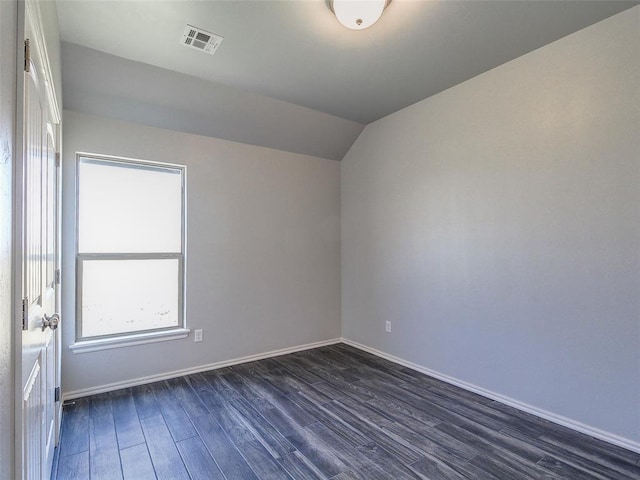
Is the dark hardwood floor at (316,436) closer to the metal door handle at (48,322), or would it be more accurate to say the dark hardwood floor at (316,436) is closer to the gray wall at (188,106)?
the metal door handle at (48,322)

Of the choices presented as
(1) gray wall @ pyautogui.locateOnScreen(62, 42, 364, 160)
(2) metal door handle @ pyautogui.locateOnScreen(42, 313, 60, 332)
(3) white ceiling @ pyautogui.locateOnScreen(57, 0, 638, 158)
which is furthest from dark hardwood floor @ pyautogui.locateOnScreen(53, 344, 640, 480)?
(3) white ceiling @ pyautogui.locateOnScreen(57, 0, 638, 158)

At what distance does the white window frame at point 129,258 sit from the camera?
2.83 metres

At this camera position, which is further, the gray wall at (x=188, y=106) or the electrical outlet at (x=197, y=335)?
the electrical outlet at (x=197, y=335)

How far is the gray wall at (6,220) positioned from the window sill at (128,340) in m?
2.28

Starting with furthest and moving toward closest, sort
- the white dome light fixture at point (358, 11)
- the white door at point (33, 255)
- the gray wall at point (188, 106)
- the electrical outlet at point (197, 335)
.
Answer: the electrical outlet at point (197, 335), the gray wall at point (188, 106), the white dome light fixture at point (358, 11), the white door at point (33, 255)

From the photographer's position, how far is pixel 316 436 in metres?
2.25

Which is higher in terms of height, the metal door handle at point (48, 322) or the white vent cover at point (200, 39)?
the white vent cover at point (200, 39)

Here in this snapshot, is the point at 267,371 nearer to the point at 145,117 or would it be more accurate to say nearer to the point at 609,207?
the point at 145,117

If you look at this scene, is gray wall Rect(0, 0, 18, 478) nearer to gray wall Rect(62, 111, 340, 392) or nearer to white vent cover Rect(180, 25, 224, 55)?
white vent cover Rect(180, 25, 224, 55)

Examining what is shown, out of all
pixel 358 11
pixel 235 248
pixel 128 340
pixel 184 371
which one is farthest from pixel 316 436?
pixel 358 11

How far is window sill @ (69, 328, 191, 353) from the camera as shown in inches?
110

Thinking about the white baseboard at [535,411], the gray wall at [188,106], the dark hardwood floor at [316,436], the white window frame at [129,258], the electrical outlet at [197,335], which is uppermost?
the gray wall at [188,106]

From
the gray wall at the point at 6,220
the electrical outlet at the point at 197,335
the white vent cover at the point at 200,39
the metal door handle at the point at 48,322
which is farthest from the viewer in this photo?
the electrical outlet at the point at 197,335

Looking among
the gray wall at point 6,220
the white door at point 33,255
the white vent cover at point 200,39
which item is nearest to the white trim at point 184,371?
the white door at point 33,255
